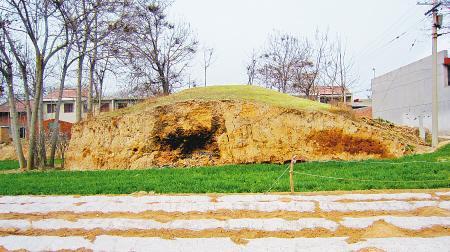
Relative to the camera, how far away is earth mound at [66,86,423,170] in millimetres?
15000

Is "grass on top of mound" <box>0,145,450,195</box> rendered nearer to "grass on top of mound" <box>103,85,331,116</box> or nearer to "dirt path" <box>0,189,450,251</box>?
"dirt path" <box>0,189,450,251</box>

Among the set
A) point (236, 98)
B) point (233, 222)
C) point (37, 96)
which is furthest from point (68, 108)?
point (233, 222)

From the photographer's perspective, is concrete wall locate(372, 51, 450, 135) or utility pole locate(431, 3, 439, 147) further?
concrete wall locate(372, 51, 450, 135)

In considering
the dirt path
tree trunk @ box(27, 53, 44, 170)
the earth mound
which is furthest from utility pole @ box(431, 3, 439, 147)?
tree trunk @ box(27, 53, 44, 170)

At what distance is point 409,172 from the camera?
10531mm

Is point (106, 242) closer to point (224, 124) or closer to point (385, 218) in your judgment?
point (385, 218)

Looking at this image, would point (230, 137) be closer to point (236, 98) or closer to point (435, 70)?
point (236, 98)

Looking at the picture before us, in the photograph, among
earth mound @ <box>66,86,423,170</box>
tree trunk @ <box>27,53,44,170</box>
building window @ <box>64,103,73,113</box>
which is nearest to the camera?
earth mound @ <box>66,86,423,170</box>

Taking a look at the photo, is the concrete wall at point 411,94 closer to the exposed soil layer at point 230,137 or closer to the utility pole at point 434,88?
the utility pole at point 434,88

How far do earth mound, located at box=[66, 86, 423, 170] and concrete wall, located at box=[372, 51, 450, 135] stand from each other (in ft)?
35.1

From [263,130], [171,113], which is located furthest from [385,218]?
[171,113]

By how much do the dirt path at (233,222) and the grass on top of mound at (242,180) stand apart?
0.69 meters

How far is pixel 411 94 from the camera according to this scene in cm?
2788

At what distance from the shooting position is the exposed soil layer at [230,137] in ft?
49.2
